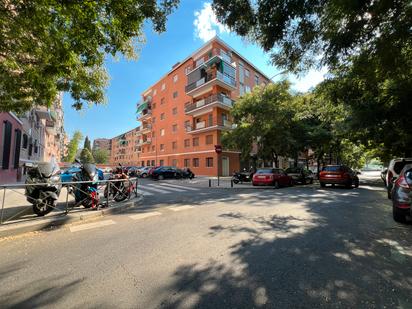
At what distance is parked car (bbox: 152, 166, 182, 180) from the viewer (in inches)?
952

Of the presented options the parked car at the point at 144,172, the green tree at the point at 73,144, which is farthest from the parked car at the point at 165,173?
the green tree at the point at 73,144

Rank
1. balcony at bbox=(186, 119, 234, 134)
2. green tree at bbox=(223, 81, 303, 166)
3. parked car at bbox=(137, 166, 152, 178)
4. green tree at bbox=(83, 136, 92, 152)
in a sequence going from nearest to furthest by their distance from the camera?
1. green tree at bbox=(223, 81, 303, 166)
2. parked car at bbox=(137, 166, 152, 178)
3. balcony at bbox=(186, 119, 234, 134)
4. green tree at bbox=(83, 136, 92, 152)

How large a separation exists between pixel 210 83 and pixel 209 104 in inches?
108

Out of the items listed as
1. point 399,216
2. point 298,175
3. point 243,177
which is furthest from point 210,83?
Answer: point 399,216

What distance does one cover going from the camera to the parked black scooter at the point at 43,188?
20.8 ft

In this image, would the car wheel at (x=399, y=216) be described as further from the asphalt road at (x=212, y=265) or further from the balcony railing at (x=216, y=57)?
the balcony railing at (x=216, y=57)

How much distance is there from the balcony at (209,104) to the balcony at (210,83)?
164 centimetres

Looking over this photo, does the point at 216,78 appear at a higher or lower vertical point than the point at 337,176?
higher

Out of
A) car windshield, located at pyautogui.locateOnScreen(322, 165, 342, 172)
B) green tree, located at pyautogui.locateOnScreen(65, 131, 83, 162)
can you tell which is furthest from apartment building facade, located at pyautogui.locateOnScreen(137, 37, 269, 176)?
green tree, located at pyautogui.locateOnScreen(65, 131, 83, 162)

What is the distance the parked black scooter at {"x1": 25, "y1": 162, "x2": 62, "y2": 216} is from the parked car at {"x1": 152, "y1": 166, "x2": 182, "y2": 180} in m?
17.1

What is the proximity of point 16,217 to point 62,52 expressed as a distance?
451cm

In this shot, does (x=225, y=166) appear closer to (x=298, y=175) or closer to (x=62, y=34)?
(x=298, y=175)

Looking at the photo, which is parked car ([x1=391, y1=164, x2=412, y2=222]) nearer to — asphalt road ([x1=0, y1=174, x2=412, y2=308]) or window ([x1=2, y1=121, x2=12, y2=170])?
asphalt road ([x1=0, y1=174, x2=412, y2=308])

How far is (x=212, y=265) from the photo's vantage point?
3430 millimetres
